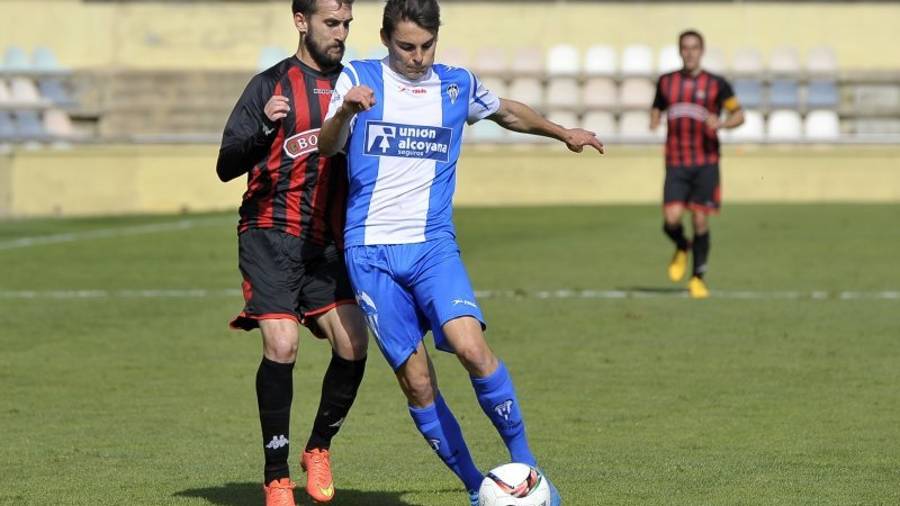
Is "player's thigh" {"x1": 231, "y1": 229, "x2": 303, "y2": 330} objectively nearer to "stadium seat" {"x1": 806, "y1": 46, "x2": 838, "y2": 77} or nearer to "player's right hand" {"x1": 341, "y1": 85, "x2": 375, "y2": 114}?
"player's right hand" {"x1": 341, "y1": 85, "x2": 375, "y2": 114}

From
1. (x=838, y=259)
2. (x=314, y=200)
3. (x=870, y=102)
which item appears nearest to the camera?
(x=314, y=200)

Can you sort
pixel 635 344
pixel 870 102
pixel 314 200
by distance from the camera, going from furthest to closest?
pixel 870 102 < pixel 635 344 < pixel 314 200

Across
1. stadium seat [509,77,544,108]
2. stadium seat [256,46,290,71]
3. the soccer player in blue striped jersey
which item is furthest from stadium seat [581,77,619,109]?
the soccer player in blue striped jersey

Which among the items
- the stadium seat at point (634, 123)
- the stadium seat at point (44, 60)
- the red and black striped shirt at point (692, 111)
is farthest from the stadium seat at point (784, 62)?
the red and black striped shirt at point (692, 111)

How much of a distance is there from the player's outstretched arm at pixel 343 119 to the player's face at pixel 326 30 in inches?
23.4

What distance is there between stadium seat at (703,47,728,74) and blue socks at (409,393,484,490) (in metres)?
24.8

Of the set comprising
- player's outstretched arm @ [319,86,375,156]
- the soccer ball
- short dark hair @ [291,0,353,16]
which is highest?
short dark hair @ [291,0,353,16]

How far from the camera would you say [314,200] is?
6.58 metres

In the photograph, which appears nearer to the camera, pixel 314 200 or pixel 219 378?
pixel 314 200

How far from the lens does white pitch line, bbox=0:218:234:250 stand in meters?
20.4

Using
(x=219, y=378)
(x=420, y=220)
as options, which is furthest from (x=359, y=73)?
(x=219, y=378)

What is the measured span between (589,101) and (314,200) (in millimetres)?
24441

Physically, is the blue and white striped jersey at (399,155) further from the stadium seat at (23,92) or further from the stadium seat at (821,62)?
the stadium seat at (821,62)

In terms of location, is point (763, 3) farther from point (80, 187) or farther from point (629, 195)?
point (80, 187)
